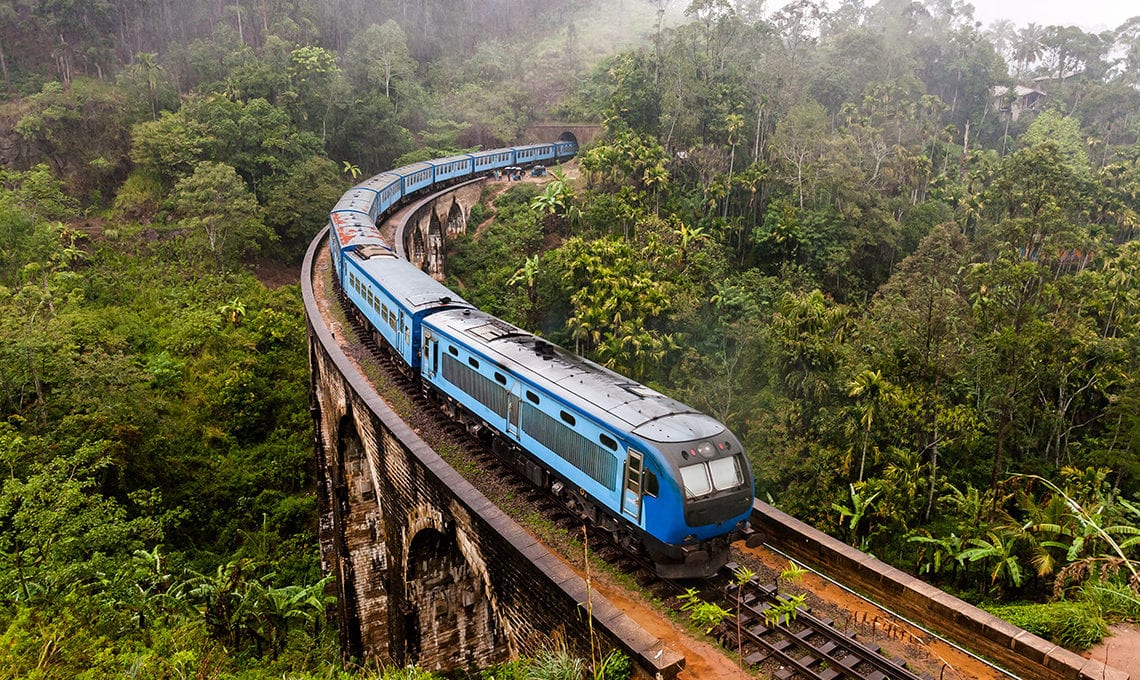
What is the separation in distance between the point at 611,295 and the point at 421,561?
1402 cm

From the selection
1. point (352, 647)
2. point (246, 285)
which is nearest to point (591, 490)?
point (352, 647)

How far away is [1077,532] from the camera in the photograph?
1311 cm

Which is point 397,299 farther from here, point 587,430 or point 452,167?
point 452,167

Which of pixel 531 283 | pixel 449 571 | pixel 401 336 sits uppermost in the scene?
pixel 401 336

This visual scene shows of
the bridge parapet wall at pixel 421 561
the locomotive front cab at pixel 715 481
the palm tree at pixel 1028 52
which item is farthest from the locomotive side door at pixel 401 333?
the palm tree at pixel 1028 52

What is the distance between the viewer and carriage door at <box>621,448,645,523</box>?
9.22 meters

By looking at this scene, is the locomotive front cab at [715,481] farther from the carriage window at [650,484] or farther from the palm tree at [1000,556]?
the palm tree at [1000,556]

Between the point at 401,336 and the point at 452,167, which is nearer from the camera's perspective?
the point at 401,336

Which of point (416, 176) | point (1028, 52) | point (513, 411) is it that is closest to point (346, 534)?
point (513, 411)

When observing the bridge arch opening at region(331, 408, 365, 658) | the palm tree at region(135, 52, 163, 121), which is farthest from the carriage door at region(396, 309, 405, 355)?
the palm tree at region(135, 52, 163, 121)

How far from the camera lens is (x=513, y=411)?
11898 mm

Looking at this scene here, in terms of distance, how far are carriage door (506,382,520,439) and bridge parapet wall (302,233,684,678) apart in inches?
47.2

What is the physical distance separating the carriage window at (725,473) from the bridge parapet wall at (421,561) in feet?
7.15

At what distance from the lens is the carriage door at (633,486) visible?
9219 millimetres
